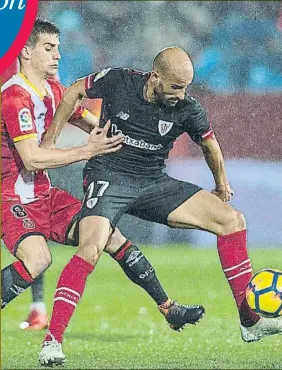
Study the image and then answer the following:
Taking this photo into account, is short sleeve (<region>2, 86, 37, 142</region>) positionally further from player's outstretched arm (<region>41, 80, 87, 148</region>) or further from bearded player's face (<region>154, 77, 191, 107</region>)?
bearded player's face (<region>154, 77, 191, 107</region>)

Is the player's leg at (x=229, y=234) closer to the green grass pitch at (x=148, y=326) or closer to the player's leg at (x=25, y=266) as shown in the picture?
the green grass pitch at (x=148, y=326)

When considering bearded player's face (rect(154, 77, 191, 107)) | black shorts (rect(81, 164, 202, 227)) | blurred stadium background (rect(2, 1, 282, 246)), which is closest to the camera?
bearded player's face (rect(154, 77, 191, 107))

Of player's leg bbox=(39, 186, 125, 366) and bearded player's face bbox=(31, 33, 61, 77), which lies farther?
bearded player's face bbox=(31, 33, 61, 77)

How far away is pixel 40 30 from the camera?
307cm

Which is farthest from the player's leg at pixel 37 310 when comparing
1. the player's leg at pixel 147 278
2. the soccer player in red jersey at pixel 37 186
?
the player's leg at pixel 147 278

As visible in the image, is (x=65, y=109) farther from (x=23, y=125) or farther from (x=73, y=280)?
(x=73, y=280)

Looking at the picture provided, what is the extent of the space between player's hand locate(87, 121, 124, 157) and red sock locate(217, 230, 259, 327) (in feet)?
1.28

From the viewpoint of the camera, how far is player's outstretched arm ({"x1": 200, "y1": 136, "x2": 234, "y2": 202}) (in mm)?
2996

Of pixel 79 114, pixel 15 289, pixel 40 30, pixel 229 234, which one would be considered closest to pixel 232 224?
pixel 229 234

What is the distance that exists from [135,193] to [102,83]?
1.01ft

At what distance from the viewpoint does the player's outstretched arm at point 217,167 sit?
3.00 metres

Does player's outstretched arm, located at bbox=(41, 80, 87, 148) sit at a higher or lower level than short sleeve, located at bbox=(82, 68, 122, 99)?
lower

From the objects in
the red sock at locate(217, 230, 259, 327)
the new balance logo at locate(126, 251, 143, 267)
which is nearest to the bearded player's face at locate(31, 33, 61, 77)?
the new balance logo at locate(126, 251, 143, 267)

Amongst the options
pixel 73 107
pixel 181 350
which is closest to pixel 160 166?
pixel 73 107
